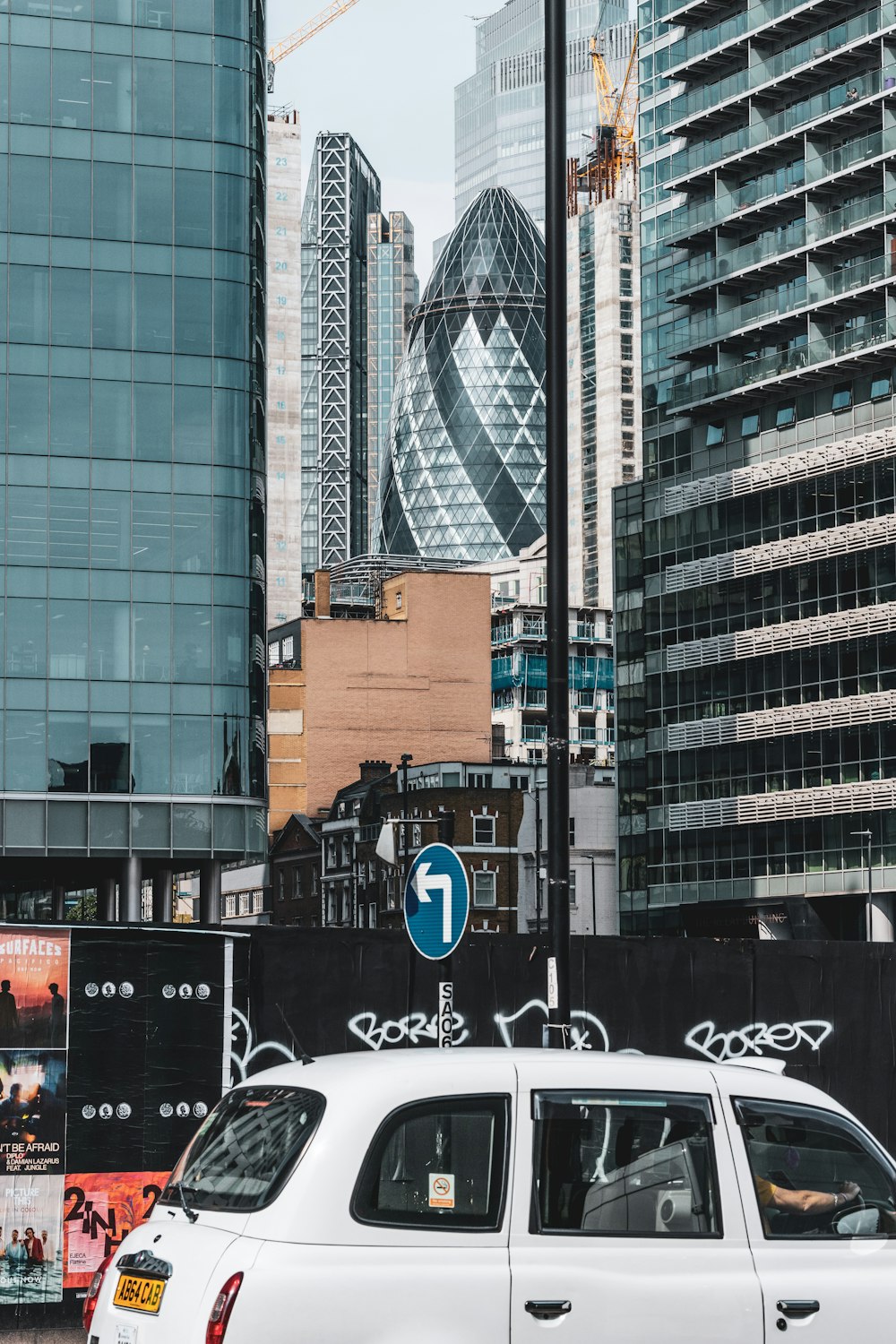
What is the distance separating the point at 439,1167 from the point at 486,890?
308 feet

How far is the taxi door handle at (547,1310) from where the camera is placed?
22.0 feet

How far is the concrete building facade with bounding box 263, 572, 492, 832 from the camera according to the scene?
404 feet

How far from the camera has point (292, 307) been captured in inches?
7416

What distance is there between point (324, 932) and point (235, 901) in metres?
123

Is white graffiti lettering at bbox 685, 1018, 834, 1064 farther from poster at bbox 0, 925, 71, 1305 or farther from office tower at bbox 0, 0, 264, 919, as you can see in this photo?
office tower at bbox 0, 0, 264, 919

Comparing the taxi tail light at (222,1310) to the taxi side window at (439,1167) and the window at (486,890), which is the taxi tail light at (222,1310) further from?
the window at (486,890)

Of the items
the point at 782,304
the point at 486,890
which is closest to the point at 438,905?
the point at 782,304

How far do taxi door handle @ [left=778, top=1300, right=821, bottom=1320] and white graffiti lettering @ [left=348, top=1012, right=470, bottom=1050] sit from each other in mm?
5251

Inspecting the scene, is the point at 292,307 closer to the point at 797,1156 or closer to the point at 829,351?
the point at 829,351

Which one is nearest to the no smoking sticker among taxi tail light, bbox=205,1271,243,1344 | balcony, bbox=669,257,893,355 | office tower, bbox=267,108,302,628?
taxi tail light, bbox=205,1271,243,1344

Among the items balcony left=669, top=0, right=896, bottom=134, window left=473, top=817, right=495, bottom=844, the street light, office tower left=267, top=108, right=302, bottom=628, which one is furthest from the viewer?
office tower left=267, top=108, right=302, bottom=628

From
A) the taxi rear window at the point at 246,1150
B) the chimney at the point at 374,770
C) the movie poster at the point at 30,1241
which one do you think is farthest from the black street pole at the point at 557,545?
the chimney at the point at 374,770

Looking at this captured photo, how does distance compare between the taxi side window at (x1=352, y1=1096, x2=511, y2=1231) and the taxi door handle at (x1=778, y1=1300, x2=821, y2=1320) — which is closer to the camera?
the taxi side window at (x1=352, y1=1096, x2=511, y2=1231)

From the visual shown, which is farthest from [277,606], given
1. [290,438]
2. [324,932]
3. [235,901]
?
[324,932]
